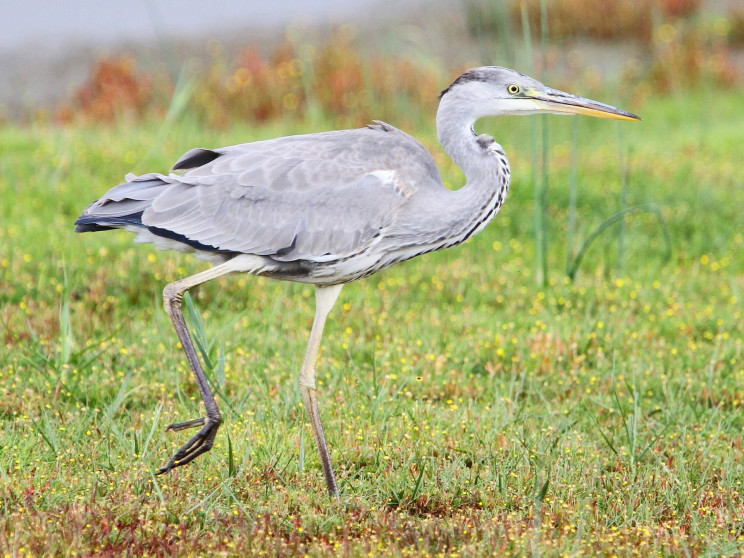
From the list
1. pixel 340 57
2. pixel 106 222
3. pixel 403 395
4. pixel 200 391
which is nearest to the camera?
pixel 200 391

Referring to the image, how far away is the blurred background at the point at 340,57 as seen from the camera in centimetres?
1317

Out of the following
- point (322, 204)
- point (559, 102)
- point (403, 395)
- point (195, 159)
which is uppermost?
point (559, 102)

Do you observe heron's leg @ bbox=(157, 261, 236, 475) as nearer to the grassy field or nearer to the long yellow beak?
the grassy field

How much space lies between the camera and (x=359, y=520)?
14.1ft

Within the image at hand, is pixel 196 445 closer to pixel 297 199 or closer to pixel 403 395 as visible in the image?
pixel 297 199

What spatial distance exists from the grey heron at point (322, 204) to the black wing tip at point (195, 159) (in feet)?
0.05

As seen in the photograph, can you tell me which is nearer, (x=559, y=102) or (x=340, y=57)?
(x=559, y=102)

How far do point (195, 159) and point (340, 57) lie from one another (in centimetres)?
920

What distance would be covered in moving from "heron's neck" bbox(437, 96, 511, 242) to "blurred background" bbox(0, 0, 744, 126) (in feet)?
18.8

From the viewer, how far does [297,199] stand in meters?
4.99

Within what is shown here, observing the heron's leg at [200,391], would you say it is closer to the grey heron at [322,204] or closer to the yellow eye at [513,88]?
the grey heron at [322,204]

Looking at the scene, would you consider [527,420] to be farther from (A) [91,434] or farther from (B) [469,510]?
(A) [91,434]

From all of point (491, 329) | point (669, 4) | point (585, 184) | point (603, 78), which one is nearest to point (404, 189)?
point (491, 329)

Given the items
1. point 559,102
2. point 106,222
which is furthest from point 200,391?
point 559,102
